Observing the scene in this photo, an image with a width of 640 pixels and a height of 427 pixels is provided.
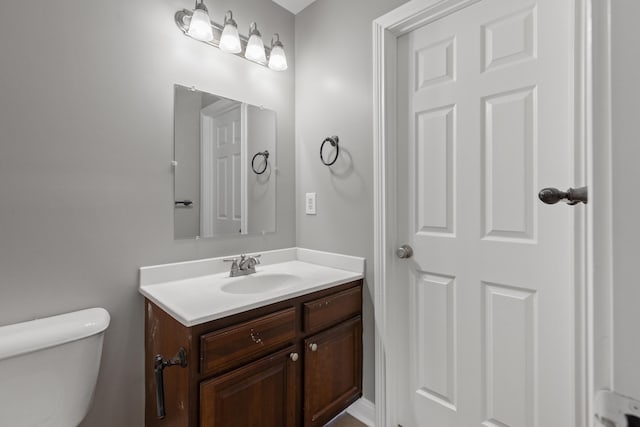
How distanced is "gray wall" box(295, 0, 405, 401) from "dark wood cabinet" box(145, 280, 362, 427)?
0.69 ft

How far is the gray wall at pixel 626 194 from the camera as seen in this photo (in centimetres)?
30

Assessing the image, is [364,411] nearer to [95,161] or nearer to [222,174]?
[222,174]

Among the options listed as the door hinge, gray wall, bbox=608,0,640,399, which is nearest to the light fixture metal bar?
gray wall, bbox=608,0,640,399

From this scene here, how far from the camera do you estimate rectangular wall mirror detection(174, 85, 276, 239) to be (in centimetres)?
151

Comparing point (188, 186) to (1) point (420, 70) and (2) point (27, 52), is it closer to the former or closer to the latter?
(2) point (27, 52)

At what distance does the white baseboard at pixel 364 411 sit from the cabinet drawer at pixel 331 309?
491 millimetres

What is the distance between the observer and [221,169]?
1.66m

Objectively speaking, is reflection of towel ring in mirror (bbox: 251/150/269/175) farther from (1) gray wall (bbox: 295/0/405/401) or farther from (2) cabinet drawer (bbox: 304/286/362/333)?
(2) cabinet drawer (bbox: 304/286/362/333)

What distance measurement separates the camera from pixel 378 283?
1530mm

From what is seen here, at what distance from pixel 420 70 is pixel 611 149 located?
1300mm

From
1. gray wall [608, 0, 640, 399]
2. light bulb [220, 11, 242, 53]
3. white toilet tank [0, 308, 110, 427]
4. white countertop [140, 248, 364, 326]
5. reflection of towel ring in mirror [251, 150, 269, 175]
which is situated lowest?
white toilet tank [0, 308, 110, 427]

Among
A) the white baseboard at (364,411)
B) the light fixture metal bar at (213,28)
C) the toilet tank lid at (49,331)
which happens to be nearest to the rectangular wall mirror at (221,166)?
A: the light fixture metal bar at (213,28)

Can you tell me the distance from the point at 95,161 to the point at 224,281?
2.48 ft

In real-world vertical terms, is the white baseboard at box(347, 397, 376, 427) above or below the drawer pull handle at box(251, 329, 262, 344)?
below
